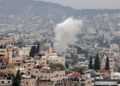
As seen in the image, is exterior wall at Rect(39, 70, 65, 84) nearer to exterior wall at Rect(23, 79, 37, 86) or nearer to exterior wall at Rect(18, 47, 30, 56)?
exterior wall at Rect(23, 79, 37, 86)

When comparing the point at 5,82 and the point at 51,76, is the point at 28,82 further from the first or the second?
the point at 51,76

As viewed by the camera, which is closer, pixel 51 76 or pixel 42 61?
pixel 51 76

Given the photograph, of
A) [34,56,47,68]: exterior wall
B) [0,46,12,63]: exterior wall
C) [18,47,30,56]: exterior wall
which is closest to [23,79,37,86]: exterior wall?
[0,46,12,63]: exterior wall

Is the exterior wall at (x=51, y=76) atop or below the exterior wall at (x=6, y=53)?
below

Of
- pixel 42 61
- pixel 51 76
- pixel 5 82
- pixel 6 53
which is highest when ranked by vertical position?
pixel 6 53

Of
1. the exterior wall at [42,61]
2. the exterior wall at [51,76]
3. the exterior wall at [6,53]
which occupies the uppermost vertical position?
the exterior wall at [6,53]

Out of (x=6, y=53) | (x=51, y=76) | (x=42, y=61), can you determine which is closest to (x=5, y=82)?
(x=51, y=76)

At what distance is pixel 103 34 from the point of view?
555 feet

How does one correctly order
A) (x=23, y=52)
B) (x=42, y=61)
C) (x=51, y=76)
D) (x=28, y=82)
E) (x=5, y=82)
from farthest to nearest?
(x=23, y=52)
(x=42, y=61)
(x=51, y=76)
(x=28, y=82)
(x=5, y=82)

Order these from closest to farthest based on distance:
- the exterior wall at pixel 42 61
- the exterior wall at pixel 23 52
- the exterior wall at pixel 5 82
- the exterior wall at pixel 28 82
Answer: the exterior wall at pixel 5 82 < the exterior wall at pixel 28 82 < the exterior wall at pixel 42 61 < the exterior wall at pixel 23 52

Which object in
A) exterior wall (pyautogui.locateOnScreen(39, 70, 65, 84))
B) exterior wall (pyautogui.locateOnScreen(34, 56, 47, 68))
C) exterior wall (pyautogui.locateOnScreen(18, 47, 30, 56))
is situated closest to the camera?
exterior wall (pyautogui.locateOnScreen(39, 70, 65, 84))

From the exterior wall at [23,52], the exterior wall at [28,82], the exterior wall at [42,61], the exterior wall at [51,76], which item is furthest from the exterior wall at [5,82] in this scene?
the exterior wall at [23,52]

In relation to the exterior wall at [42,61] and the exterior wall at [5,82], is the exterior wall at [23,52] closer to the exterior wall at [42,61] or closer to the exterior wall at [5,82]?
the exterior wall at [42,61]

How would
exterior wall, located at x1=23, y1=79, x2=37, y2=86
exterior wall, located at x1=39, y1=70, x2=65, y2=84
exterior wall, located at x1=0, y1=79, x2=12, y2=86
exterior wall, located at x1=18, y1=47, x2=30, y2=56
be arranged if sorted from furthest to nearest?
exterior wall, located at x1=18, y1=47, x2=30, y2=56, exterior wall, located at x1=39, y1=70, x2=65, y2=84, exterior wall, located at x1=23, y1=79, x2=37, y2=86, exterior wall, located at x1=0, y1=79, x2=12, y2=86
